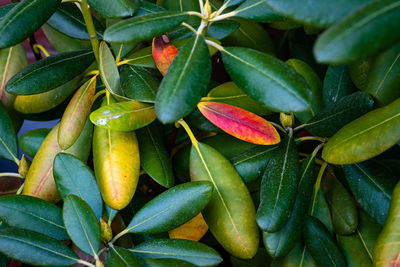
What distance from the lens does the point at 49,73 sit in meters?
0.68

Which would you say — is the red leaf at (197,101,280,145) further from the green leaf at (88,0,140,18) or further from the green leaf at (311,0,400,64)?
the green leaf at (311,0,400,64)

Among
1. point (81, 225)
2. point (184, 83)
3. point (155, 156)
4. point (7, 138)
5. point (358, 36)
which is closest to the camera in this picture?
point (358, 36)

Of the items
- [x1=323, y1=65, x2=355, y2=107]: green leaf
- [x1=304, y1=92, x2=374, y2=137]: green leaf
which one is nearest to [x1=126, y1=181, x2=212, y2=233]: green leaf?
[x1=304, y1=92, x2=374, y2=137]: green leaf

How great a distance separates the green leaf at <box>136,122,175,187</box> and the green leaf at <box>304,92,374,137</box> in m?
0.27

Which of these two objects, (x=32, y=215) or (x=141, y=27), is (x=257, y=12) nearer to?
(x=141, y=27)

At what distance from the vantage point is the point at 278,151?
2.31 ft

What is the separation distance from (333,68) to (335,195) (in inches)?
10.0

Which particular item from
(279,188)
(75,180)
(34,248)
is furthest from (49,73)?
(279,188)

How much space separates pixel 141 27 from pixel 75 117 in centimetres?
22

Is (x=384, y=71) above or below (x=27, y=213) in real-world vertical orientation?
above

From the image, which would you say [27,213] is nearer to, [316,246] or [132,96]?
[132,96]

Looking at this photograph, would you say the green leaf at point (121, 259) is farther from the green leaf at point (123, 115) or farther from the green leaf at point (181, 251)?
the green leaf at point (123, 115)

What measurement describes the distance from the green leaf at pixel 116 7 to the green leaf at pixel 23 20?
0.07 m

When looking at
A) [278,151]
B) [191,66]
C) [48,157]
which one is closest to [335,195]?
[278,151]
